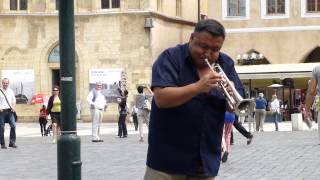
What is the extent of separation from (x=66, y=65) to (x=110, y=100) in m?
37.8

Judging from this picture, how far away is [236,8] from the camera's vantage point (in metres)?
48.7

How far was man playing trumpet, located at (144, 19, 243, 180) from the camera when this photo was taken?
5.02 m

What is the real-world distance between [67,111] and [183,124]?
106 inches

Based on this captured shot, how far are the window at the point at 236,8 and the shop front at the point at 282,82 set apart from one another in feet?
15.0

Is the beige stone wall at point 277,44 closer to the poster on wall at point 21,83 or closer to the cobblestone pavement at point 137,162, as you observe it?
the poster on wall at point 21,83

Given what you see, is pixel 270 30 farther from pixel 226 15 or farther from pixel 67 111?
pixel 67 111

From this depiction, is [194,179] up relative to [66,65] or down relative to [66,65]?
down

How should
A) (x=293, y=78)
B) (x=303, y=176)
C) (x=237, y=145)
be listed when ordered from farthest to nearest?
1. (x=293, y=78)
2. (x=237, y=145)
3. (x=303, y=176)

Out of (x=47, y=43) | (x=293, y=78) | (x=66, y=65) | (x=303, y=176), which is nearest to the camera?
(x=66, y=65)

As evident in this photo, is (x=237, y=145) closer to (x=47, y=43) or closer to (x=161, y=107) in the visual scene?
(x=161, y=107)

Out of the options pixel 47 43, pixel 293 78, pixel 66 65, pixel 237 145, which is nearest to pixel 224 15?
pixel 293 78

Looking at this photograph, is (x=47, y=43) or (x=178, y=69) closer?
(x=178, y=69)

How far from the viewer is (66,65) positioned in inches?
300

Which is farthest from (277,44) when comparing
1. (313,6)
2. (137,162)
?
(137,162)
